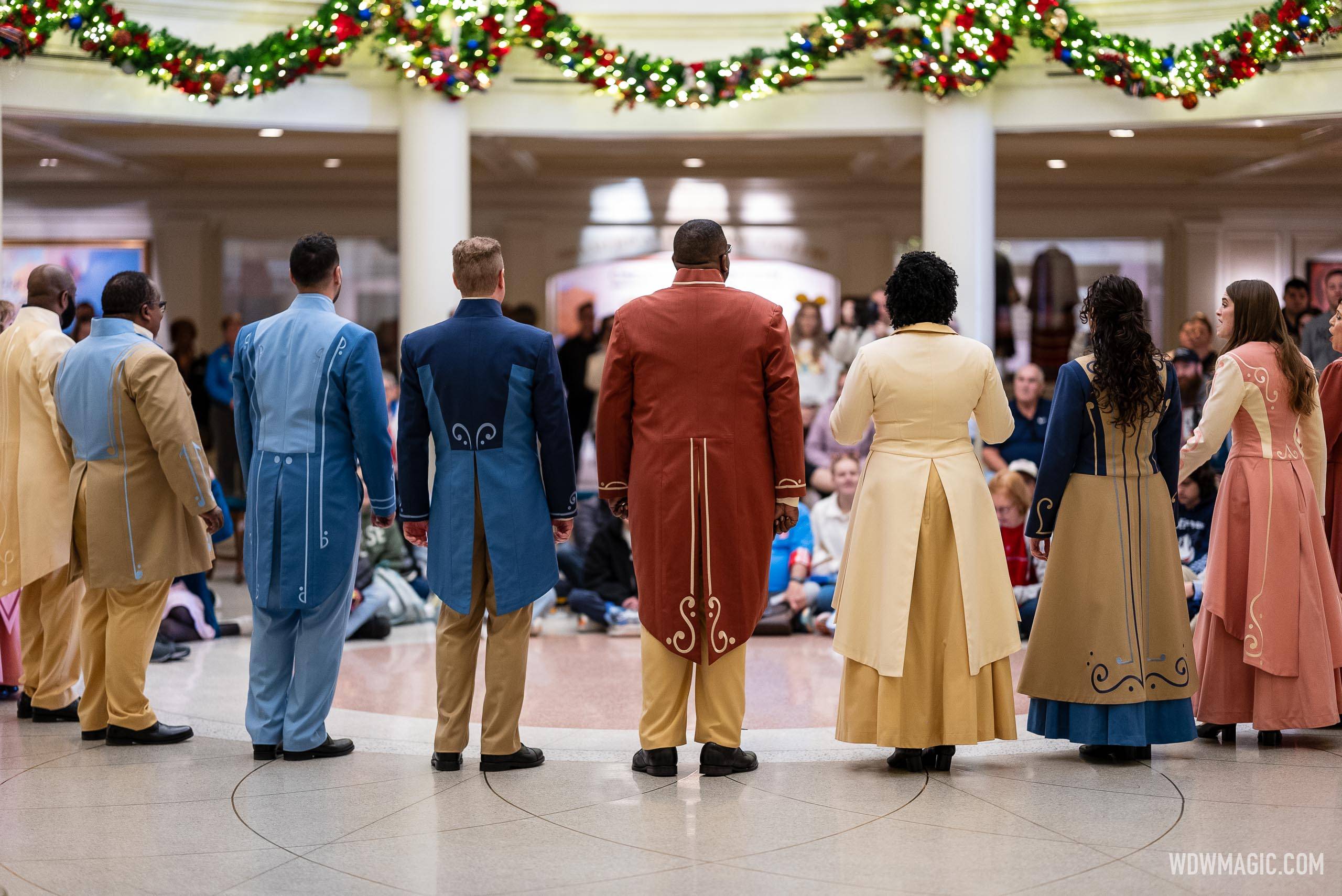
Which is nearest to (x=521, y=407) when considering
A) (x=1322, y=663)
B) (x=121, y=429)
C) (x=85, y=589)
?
(x=121, y=429)

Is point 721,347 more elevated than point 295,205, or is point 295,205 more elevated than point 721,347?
point 295,205

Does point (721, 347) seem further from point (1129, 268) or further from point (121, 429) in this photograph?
point (1129, 268)

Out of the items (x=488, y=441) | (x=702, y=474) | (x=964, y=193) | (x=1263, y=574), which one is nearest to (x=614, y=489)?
(x=702, y=474)

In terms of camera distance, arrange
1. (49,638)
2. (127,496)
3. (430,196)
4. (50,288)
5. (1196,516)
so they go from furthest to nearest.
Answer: (430,196), (1196,516), (50,288), (49,638), (127,496)

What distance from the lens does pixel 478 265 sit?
4477 mm

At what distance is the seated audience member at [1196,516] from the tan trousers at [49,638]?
5144 mm

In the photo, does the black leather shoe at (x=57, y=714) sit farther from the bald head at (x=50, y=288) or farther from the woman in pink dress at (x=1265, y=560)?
the woman in pink dress at (x=1265, y=560)

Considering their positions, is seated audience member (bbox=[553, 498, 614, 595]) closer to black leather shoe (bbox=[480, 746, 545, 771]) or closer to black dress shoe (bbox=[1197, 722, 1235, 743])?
black leather shoe (bbox=[480, 746, 545, 771])

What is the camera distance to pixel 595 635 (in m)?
7.56

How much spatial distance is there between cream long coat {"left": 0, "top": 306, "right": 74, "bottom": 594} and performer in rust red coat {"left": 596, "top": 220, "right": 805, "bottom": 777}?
2318mm

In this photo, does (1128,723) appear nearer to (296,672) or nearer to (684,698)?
(684,698)

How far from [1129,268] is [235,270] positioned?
342 inches

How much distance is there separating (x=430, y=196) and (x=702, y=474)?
4.98m

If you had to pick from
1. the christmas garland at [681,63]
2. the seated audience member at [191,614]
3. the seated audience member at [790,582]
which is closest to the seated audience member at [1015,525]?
the seated audience member at [790,582]
